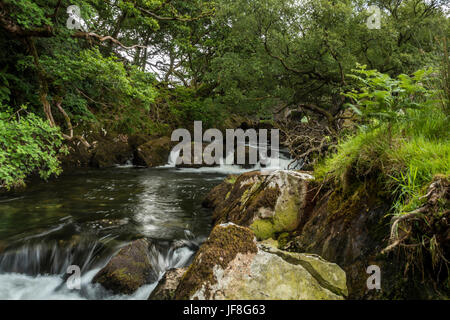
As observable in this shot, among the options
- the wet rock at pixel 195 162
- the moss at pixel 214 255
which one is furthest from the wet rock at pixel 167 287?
the wet rock at pixel 195 162

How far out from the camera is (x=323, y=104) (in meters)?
12.9

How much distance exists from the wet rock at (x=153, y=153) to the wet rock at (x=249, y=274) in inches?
432

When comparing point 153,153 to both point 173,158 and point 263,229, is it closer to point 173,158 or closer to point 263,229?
point 173,158

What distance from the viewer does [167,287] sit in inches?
112

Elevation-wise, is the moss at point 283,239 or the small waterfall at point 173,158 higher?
the small waterfall at point 173,158

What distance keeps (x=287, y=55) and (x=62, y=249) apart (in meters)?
10.3

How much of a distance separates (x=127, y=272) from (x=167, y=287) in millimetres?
824

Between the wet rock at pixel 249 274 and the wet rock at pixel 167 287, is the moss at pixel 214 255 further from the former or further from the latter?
the wet rock at pixel 167 287

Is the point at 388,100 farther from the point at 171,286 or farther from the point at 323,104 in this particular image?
the point at 323,104

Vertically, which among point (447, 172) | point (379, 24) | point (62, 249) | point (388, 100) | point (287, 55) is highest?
point (379, 24)

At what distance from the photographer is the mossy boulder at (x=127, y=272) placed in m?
3.24
